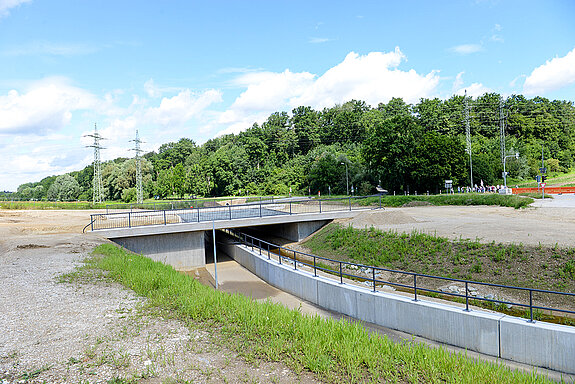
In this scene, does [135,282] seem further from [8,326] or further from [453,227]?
[453,227]

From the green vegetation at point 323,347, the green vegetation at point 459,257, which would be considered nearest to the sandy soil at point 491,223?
the green vegetation at point 459,257

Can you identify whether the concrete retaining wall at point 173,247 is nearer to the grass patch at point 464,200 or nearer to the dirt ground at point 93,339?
the dirt ground at point 93,339

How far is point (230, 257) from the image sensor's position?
2834 cm

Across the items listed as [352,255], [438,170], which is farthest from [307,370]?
[438,170]

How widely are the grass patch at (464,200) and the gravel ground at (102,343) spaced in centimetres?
3010

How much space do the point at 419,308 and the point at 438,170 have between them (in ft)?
142

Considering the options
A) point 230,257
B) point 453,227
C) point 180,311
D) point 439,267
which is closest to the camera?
point 180,311

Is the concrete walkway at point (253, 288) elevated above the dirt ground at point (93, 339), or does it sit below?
below

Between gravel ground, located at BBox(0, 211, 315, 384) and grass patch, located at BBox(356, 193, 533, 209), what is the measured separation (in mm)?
30104

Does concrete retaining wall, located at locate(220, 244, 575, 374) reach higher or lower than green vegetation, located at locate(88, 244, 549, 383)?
lower

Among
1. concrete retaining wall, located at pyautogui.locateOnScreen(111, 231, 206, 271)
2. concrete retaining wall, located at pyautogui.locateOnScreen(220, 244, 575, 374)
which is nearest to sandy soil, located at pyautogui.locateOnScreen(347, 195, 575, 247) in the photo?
concrete retaining wall, located at pyautogui.locateOnScreen(220, 244, 575, 374)

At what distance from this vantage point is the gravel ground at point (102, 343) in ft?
20.1

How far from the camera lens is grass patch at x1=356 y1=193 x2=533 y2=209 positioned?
103 ft

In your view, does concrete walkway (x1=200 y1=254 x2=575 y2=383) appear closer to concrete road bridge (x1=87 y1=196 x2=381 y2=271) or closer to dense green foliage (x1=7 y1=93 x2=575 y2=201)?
concrete road bridge (x1=87 y1=196 x2=381 y2=271)
